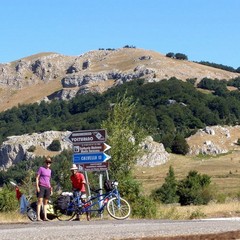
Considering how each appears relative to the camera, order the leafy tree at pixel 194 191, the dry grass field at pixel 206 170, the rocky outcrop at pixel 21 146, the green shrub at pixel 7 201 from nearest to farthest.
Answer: the green shrub at pixel 7 201 < the leafy tree at pixel 194 191 < the dry grass field at pixel 206 170 < the rocky outcrop at pixel 21 146

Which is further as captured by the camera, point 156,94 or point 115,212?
point 156,94

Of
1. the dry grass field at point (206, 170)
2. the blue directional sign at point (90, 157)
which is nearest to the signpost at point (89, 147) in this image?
the blue directional sign at point (90, 157)

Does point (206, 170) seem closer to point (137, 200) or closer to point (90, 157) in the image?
point (137, 200)

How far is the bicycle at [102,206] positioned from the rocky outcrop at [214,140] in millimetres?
114843

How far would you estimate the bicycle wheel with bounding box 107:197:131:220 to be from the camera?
1825 centimetres

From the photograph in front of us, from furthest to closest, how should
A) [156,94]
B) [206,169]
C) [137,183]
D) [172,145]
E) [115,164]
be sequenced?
[156,94] → [172,145] → [206,169] → [115,164] → [137,183]

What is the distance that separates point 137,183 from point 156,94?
495 ft

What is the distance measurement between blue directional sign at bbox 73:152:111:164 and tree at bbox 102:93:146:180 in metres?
5.41

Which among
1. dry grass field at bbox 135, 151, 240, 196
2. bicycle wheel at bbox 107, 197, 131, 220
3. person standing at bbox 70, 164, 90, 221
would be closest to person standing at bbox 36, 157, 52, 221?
person standing at bbox 70, 164, 90, 221

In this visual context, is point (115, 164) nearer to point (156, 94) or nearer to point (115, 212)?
point (115, 212)

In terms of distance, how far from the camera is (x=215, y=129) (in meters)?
146

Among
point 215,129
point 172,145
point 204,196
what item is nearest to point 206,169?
point 172,145

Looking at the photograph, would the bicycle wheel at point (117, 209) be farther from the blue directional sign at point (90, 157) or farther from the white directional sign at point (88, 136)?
the white directional sign at point (88, 136)

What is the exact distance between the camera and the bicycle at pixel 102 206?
18359 mm
